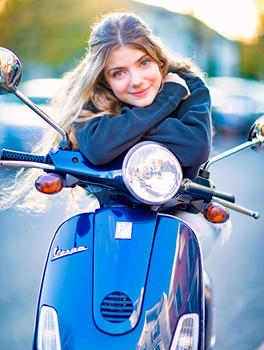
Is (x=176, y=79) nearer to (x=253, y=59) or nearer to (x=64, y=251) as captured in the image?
(x=64, y=251)

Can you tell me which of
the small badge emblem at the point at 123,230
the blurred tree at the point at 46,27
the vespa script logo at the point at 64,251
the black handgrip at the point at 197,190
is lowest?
the blurred tree at the point at 46,27

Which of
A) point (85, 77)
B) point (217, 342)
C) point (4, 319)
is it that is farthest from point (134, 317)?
point (4, 319)

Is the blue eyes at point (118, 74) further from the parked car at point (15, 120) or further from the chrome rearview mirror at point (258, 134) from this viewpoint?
the parked car at point (15, 120)

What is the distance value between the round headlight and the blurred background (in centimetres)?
104

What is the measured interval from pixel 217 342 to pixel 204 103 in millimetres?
1633

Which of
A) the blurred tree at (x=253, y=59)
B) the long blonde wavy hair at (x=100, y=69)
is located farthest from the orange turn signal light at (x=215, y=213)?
the blurred tree at (x=253, y=59)

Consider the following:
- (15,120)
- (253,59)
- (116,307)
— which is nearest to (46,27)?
(253,59)

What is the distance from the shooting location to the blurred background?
139 inches

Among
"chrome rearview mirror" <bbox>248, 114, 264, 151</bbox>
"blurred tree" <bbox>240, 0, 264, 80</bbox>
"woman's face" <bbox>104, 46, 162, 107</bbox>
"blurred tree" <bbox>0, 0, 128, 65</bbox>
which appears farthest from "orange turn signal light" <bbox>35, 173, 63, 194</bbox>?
"blurred tree" <bbox>240, 0, 264, 80</bbox>

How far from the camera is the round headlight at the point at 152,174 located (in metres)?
1.82

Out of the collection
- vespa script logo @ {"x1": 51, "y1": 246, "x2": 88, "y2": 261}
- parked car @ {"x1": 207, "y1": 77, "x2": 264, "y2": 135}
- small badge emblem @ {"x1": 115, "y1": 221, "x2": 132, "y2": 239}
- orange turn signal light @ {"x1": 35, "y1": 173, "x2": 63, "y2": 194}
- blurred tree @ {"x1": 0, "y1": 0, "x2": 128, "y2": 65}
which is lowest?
parked car @ {"x1": 207, "y1": 77, "x2": 264, "y2": 135}

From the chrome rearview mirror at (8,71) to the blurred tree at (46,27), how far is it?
12582 mm

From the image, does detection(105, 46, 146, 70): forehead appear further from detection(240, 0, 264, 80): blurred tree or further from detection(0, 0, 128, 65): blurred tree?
detection(240, 0, 264, 80): blurred tree

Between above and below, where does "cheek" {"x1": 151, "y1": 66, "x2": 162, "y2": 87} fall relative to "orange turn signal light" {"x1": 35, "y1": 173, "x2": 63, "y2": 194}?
above
